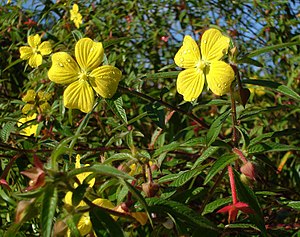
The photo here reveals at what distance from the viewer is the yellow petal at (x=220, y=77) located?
0.97m

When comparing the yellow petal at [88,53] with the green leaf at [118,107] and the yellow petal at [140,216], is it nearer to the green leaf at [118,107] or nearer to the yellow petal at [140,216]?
the green leaf at [118,107]

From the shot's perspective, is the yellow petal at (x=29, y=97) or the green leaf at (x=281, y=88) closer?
the green leaf at (x=281, y=88)

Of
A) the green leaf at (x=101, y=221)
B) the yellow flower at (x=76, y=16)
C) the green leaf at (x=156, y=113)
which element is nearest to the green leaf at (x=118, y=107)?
the green leaf at (x=156, y=113)

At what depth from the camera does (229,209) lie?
0.89 metres

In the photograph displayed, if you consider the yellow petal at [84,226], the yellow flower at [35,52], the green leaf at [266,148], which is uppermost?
the yellow flower at [35,52]

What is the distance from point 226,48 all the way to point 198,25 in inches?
59.9

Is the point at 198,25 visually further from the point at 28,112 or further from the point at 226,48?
the point at 226,48

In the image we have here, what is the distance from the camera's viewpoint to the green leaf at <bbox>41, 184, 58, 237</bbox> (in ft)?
2.29

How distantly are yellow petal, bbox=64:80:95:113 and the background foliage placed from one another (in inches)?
1.5

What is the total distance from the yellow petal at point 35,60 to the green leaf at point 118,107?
476 mm

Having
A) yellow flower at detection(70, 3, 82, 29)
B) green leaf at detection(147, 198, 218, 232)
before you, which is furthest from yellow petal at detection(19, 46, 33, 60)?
green leaf at detection(147, 198, 218, 232)

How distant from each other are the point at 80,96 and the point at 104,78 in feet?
0.22

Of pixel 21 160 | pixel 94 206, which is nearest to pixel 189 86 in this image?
pixel 94 206

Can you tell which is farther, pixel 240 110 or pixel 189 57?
pixel 240 110
